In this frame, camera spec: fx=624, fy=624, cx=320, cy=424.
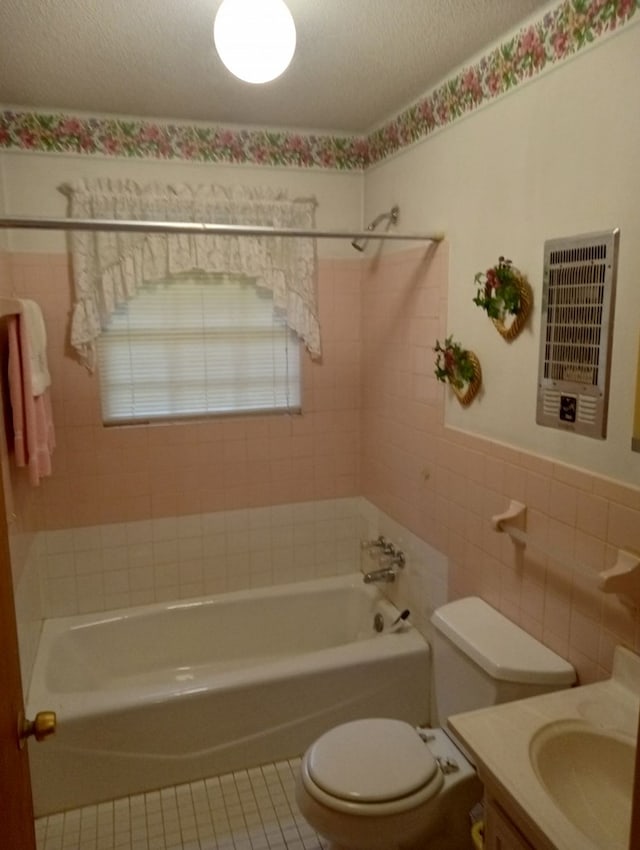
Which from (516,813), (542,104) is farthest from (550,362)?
(516,813)

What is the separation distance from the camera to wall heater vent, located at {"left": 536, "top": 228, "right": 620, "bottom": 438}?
5.35 feet

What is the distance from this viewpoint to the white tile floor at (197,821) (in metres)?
2.15

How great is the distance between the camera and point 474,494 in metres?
2.28

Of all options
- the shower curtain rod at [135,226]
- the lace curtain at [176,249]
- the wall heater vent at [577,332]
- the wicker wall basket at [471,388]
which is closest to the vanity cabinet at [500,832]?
the wall heater vent at [577,332]

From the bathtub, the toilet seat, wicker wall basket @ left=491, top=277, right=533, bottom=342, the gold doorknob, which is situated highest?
wicker wall basket @ left=491, top=277, right=533, bottom=342

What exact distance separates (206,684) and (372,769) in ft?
2.67

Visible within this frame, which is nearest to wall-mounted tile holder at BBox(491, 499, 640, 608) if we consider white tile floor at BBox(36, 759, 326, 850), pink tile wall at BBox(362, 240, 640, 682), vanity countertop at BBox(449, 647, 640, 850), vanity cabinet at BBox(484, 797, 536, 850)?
pink tile wall at BBox(362, 240, 640, 682)

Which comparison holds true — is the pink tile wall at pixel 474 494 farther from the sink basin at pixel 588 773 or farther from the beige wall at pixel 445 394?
the sink basin at pixel 588 773

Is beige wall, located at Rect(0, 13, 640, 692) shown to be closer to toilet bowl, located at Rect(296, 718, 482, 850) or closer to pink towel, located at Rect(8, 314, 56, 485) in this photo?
pink towel, located at Rect(8, 314, 56, 485)

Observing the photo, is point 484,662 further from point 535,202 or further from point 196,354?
point 196,354

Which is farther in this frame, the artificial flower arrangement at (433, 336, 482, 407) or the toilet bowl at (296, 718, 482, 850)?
the artificial flower arrangement at (433, 336, 482, 407)

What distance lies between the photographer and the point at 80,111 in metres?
2.64

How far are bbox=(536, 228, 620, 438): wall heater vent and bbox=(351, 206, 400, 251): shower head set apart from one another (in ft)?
3.52

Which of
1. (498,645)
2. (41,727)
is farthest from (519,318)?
(41,727)
